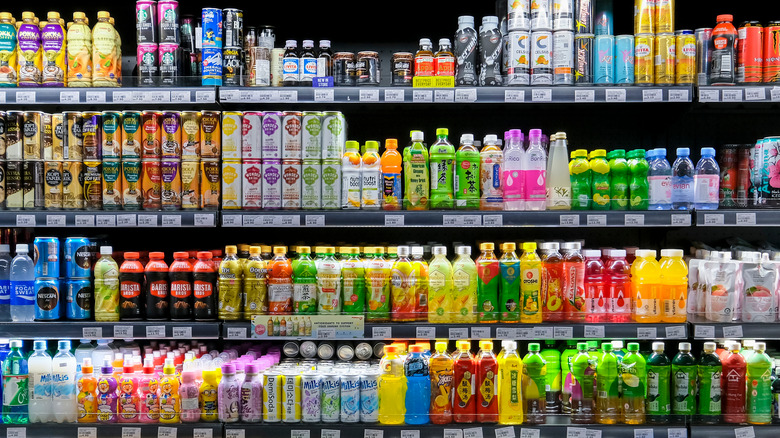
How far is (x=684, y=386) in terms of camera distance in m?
2.68

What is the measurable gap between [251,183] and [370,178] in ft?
1.78

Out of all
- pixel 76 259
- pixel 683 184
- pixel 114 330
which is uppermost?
pixel 683 184

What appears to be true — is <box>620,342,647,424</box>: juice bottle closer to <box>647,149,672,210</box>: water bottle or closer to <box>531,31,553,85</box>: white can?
<box>647,149,672,210</box>: water bottle

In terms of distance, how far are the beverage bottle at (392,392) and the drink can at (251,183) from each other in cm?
95

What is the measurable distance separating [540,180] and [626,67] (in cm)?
65

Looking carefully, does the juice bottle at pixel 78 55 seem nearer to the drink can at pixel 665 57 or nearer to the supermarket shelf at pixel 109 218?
the supermarket shelf at pixel 109 218

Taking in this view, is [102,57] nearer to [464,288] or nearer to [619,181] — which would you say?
[464,288]

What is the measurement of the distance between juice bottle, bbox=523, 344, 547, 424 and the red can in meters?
1.57

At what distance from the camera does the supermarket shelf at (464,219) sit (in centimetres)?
270

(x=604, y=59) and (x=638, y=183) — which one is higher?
(x=604, y=59)

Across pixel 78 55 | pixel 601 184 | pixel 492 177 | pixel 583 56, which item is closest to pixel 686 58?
pixel 583 56

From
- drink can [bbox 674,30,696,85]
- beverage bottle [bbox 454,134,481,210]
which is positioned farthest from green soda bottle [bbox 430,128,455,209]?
drink can [bbox 674,30,696,85]

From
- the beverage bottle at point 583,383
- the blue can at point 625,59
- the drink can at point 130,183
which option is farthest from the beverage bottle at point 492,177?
the drink can at point 130,183

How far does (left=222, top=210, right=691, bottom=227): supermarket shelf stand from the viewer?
106 inches
